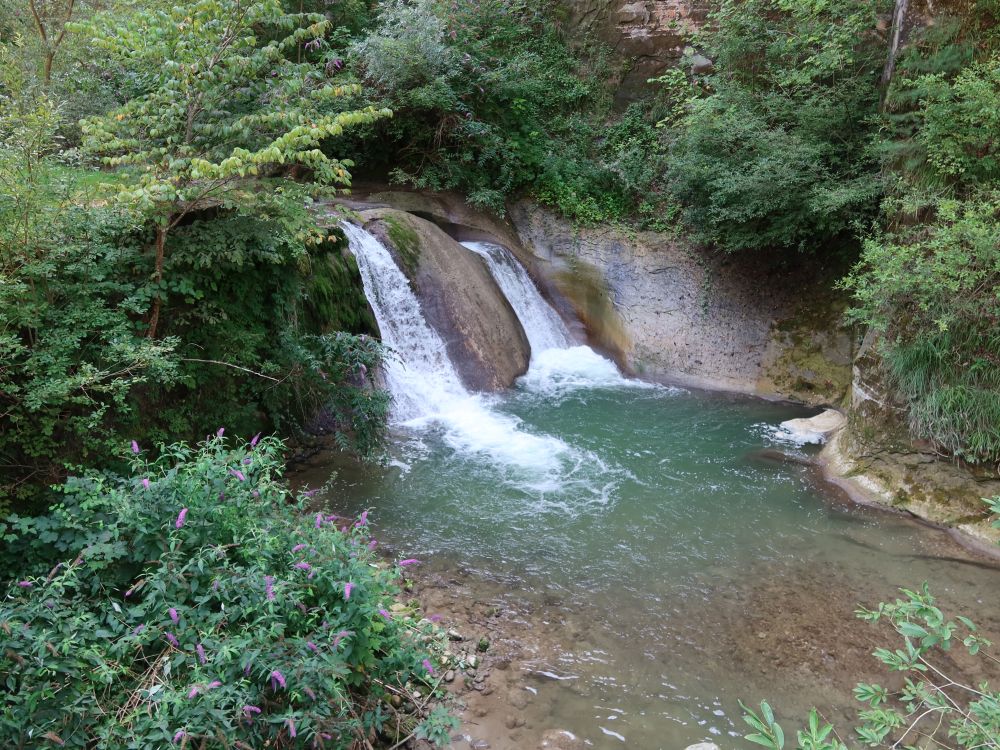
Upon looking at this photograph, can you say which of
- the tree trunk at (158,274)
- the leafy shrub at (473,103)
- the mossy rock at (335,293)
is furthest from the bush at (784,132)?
the tree trunk at (158,274)

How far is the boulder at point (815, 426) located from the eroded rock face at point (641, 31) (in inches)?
295

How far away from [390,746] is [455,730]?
47 centimetres

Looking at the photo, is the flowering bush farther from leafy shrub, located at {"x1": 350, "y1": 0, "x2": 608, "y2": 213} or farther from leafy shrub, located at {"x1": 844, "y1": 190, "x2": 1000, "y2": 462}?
leafy shrub, located at {"x1": 350, "y1": 0, "x2": 608, "y2": 213}

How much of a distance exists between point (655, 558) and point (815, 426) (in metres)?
3.92

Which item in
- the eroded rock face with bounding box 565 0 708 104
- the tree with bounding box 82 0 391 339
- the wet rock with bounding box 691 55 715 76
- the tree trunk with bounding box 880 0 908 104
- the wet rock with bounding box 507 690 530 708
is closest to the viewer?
the wet rock with bounding box 507 690 530 708

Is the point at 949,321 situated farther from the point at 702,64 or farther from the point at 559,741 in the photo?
the point at 702,64

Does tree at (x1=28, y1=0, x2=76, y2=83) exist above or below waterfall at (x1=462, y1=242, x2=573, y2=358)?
above

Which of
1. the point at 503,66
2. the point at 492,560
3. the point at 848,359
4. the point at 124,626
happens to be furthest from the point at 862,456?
the point at 503,66

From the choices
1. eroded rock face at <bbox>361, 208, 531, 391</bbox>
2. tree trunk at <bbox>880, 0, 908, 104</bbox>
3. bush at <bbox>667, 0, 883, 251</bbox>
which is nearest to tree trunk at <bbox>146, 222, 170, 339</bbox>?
eroded rock face at <bbox>361, 208, 531, 391</bbox>

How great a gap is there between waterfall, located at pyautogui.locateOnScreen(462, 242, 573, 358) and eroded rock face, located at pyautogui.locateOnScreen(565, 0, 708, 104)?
460cm

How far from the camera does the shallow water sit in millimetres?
3820

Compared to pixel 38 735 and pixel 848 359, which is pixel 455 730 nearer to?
pixel 38 735

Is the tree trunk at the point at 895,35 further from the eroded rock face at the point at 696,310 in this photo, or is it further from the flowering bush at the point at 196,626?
the flowering bush at the point at 196,626

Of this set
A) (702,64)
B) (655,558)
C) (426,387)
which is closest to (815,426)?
(655,558)
